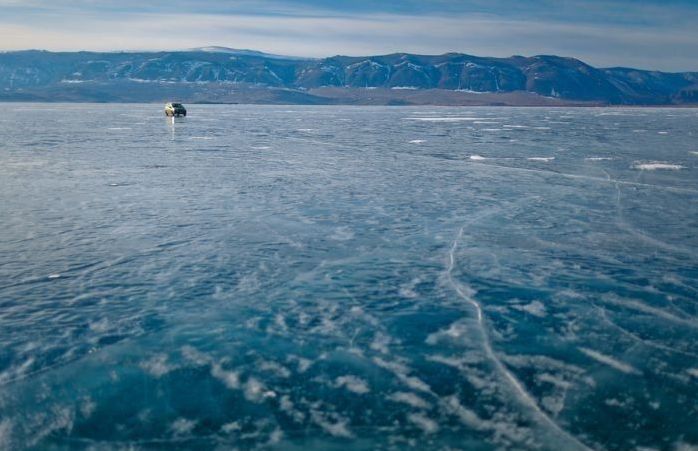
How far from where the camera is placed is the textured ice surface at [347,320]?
6.99 meters

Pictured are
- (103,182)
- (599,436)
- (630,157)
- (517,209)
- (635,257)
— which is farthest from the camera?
(630,157)

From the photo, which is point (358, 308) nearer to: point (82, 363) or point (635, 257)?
point (82, 363)

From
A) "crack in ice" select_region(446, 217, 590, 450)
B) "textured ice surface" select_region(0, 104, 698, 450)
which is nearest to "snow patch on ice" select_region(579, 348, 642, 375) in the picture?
"textured ice surface" select_region(0, 104, 698, 450)

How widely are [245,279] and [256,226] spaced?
4630 millimetres

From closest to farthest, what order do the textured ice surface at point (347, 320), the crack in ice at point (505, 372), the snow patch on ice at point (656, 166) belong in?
the crack in ice at point (505, 372), the textured ice surface at point (347, 320), the snow patch on ice at point (656, 166)

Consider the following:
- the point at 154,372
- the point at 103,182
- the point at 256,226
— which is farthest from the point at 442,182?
the point at 154,372

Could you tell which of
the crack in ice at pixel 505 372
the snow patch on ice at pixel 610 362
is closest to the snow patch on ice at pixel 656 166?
the crack in ice at pixel 505 372

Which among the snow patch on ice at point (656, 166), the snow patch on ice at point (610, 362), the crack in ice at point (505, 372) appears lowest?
the crack in ice at point (505, 372)

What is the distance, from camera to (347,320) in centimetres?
1004

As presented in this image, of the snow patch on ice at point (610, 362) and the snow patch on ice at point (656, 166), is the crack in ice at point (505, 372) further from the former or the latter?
the snow patch on ice at point (656, 166)

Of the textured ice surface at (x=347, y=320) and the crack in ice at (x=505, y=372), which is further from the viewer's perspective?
the textured ice surface at (x=347, y=320)

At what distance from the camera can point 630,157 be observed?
1367 inches

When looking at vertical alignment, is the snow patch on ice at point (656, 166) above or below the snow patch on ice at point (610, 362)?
above

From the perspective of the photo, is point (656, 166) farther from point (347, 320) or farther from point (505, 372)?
point (505, 372)
